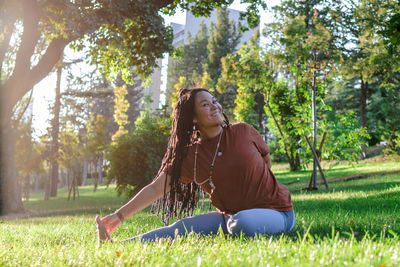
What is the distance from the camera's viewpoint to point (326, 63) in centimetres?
1109

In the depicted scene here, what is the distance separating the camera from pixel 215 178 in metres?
3.66

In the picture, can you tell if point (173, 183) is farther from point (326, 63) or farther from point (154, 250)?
point (326, 63)

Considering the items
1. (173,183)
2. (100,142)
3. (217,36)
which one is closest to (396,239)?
(173,183)

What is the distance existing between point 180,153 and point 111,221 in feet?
3.07

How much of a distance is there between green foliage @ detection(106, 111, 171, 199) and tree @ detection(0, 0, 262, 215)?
211 cm

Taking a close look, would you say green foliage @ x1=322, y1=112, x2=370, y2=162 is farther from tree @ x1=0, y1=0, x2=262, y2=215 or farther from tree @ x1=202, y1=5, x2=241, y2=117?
tree @ x1=202, y1=5, x2=241, y2=117

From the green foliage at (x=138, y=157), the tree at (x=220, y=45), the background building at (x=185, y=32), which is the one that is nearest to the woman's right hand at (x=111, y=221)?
the green foliage at (x=138, y=157)

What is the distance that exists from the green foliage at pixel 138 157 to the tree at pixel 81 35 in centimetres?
211

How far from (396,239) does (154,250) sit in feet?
5.60

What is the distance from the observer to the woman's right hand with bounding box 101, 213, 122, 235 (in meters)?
3.28

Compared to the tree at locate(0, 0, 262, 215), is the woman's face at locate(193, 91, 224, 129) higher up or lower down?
lower down

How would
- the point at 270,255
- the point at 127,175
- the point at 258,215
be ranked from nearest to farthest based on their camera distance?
1. the point at 270,255
2. the point at 258,215
3. the point at 127,175

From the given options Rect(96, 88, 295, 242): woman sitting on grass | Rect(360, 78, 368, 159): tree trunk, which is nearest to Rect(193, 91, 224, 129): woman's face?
Rect(96, 88, 295, 242): woman sitting on grass

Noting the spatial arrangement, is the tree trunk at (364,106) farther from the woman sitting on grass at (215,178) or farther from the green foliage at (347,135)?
the woman sitting on grass at (215,178)
